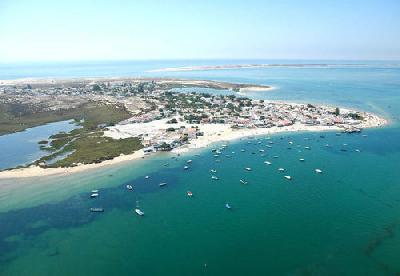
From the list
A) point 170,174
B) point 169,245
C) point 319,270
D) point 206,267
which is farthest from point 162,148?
point 319,270

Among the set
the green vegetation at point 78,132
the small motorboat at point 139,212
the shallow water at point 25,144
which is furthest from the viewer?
the shallow water at point 25,144

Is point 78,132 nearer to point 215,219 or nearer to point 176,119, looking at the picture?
point 176,119

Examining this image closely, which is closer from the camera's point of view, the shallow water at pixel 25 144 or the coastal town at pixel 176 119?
the shallow water at pixel 25 144

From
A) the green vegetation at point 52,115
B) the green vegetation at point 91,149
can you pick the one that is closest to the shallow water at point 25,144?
the green vegetation at point 52,115

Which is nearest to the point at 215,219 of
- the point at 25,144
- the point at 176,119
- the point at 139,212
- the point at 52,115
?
the point at 139,212

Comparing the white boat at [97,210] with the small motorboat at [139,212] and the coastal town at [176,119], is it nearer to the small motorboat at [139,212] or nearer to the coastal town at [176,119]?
the small motorboat at [139,212]

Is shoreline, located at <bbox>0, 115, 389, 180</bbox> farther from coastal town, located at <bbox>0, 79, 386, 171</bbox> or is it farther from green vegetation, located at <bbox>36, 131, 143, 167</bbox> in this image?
green vegetation, located at <bbox>36, 131, 143, 167</bbox>

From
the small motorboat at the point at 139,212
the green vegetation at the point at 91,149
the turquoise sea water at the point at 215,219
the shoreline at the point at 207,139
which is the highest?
the green vegetation at the point at 91,149
